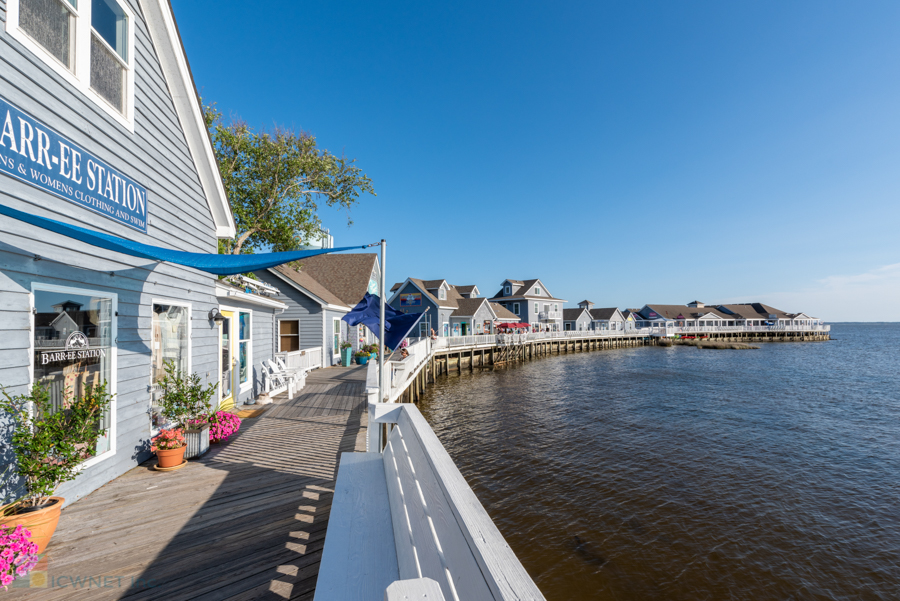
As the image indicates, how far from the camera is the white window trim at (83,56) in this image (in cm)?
383

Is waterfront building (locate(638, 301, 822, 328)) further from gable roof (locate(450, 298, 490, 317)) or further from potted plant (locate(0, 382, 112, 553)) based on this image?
potted plant (locate(0, 382, 112, 553))

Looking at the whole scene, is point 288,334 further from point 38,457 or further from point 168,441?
point 38,457

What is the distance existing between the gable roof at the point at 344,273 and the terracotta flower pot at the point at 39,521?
1961cm

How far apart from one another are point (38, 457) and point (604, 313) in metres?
71.7

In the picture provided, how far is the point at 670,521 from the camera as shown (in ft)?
26.8

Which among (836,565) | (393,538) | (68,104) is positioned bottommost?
(836,565)

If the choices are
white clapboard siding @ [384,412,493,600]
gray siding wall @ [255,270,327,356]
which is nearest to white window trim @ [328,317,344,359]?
gray siding wall @ [255,270,327,356]

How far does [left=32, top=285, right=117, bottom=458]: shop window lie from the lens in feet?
13.4

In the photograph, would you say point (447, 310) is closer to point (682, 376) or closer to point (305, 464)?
point (682, 376)

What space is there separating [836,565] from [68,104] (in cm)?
1280

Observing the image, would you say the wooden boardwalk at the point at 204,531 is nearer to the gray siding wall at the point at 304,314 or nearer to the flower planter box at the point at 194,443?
the flower planter box at the point at 194,443

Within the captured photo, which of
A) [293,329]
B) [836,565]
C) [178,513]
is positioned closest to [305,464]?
[178,513]

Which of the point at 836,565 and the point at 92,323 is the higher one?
the point at 92,323

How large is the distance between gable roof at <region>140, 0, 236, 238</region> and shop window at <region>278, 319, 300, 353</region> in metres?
10.5
